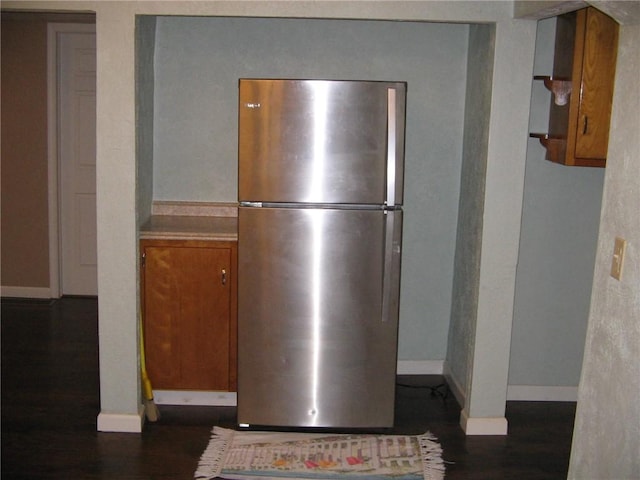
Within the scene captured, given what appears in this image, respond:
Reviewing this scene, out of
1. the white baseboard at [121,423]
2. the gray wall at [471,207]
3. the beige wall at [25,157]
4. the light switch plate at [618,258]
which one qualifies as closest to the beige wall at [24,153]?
the beige wall at [25,157]

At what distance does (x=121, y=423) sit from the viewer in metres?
3.85

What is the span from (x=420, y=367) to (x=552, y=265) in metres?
0.98

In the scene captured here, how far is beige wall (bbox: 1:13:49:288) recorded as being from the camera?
6004 millimetres

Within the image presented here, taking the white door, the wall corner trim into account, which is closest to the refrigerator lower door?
the wall corner trim

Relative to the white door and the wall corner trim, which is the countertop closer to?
the wall corner trim

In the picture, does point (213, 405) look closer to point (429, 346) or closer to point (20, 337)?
point (429, 346)

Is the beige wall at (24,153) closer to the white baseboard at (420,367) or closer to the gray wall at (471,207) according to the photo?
the white baseboard at (420,367)

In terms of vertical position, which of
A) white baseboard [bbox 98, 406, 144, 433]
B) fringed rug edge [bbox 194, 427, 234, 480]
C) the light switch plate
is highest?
the light switch plate

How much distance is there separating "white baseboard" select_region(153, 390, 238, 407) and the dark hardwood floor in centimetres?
4

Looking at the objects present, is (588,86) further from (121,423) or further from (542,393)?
(121,423)

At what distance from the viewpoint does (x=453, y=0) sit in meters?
3.53

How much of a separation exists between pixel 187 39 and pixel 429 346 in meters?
2.20

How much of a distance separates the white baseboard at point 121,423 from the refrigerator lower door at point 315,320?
19.4 inches

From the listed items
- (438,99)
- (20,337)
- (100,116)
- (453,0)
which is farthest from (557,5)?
(20,337)
